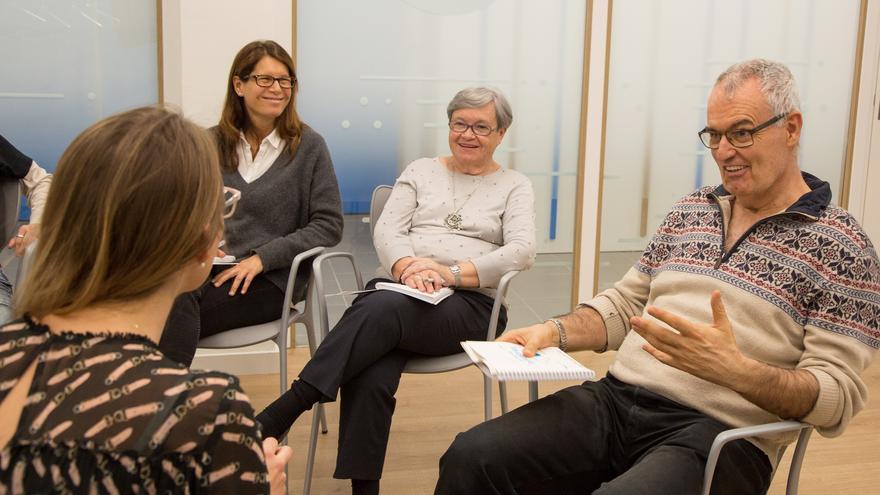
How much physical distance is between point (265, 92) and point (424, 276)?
2.90ft

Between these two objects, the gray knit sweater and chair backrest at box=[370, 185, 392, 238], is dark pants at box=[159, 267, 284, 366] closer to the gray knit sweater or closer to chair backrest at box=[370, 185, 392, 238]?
the gray knit sweater

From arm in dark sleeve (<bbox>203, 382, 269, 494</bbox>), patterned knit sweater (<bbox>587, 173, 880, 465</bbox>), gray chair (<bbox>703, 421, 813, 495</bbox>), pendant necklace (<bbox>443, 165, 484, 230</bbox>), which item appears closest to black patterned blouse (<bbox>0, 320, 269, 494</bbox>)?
arm in dark sleeve (<bbox>203, 382, 269, 494</bbox>)

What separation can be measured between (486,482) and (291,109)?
170 centimetres

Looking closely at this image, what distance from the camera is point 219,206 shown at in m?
1.18

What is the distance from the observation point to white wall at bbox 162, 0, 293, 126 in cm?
353

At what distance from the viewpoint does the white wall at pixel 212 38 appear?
353cm

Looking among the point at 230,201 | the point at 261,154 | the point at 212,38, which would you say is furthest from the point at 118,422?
the point at 212,38

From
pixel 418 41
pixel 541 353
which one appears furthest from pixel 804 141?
pixel 541 353

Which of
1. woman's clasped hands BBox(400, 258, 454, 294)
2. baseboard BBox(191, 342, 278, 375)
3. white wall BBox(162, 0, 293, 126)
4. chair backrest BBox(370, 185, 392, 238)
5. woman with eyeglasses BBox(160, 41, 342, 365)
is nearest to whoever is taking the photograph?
woman's clasped hands BBox(400, 258, 454, 294)

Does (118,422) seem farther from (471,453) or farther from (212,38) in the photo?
(212,38)

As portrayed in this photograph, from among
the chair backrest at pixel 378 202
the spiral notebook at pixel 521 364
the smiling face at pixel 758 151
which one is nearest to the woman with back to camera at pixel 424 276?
the chair backrest at pixel 378 202

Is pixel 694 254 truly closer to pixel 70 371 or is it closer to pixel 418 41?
pixel 70 371

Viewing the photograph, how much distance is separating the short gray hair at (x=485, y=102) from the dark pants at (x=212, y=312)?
2.97 ft

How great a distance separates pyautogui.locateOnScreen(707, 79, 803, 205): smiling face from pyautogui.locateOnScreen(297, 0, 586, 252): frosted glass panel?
2.22 meters
